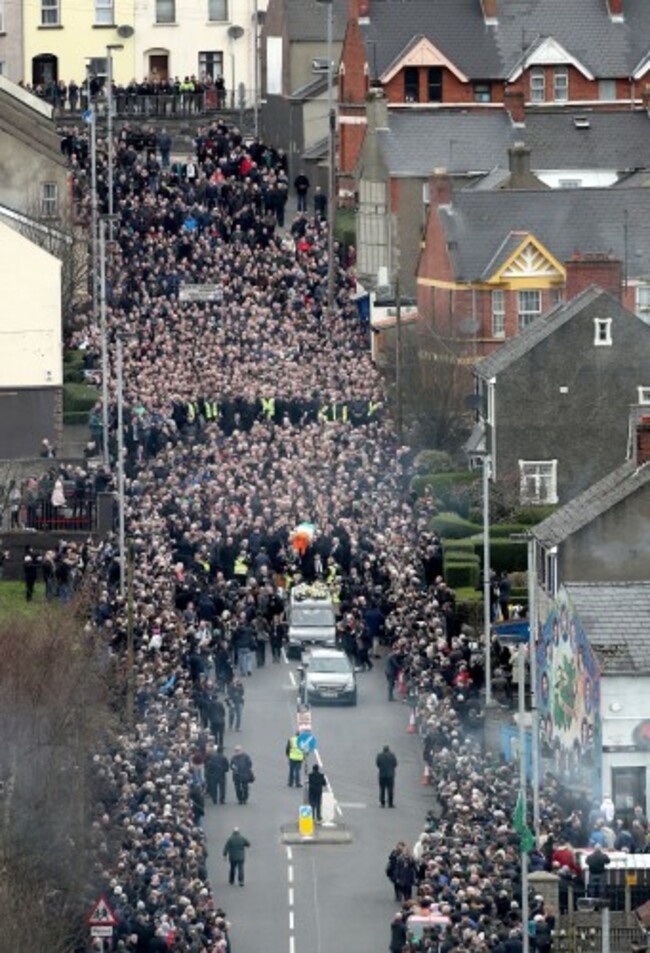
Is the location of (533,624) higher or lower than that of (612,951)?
higher

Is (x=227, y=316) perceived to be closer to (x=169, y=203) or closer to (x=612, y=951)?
(x=169, y=203)

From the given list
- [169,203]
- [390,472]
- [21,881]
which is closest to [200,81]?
[169,203]

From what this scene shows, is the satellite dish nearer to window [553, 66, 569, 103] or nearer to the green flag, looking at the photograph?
window [553, 66, 569, 103]

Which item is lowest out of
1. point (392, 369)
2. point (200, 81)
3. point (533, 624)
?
point (533, 624)

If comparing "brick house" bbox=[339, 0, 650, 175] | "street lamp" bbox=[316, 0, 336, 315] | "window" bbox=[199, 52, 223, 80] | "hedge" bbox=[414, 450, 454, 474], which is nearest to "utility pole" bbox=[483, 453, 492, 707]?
"hedge" bbox=[414, 450, 454, 474]

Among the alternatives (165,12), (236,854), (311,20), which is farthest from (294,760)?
(165,12)

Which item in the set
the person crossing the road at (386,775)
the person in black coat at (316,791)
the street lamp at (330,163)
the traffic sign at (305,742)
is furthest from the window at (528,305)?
the person in black coat at (316,791)
